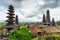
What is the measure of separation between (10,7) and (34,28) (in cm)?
1640

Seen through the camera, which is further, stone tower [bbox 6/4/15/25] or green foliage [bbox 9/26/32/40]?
stone tower [bbox 6/4/15/25]

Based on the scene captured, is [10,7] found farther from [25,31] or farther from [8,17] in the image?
[25,31]

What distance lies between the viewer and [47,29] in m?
71.6

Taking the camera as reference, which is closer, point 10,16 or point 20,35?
point 20,35

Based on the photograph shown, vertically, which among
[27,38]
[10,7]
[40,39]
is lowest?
[40,39]

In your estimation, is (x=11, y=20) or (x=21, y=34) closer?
(x=21, y=34)

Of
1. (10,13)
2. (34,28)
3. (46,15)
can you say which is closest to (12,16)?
(10,13)

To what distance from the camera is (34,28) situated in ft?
222

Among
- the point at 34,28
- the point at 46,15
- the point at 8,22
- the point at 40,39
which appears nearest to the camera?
the point at 40,39

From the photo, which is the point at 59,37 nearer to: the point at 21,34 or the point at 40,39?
the point at 40,39

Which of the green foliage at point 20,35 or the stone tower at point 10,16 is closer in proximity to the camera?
the green foliage at point 20,35

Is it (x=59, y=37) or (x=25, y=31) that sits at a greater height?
(x=25, y=31)

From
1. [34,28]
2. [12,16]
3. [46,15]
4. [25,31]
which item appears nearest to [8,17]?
[12,16]

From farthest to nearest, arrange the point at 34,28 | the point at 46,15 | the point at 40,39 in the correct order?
the point at 46,15
the point at 34,28
the point at 40,39
